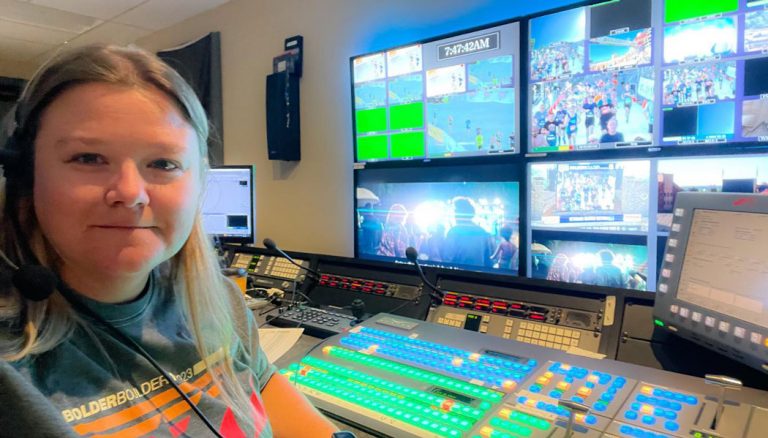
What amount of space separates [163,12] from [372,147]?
6.32 ft

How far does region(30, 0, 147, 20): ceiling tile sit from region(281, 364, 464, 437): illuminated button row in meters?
2.71

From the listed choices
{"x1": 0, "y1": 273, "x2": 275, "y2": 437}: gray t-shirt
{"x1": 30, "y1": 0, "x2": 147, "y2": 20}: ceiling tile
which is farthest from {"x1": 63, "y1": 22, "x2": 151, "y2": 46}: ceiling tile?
{"x1": 0, "y1": 273, "x2": 275, "y2": 437}: gray t-shirt

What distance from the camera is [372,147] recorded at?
→ 1.91 metres

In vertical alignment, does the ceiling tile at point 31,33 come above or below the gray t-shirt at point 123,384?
above

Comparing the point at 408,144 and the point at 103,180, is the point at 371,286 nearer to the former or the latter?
the point at 408,144

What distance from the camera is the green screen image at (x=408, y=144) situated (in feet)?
5.76

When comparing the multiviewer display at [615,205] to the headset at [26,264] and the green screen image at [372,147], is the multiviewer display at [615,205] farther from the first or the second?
the headset at [26,264]

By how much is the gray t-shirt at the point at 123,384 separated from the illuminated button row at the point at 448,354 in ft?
1.21

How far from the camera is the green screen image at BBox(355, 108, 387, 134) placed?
1.86 metres

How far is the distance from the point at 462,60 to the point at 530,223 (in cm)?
60

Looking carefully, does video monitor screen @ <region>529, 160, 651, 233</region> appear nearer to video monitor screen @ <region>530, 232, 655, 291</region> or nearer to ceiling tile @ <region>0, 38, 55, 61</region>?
video monitor screen @ <region>530, 232, 655, 291</region>

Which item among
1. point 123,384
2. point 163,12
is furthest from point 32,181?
point 163,12

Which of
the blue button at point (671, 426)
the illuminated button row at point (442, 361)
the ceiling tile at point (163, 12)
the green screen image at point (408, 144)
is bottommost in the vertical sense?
the blue button at point (671, 426)

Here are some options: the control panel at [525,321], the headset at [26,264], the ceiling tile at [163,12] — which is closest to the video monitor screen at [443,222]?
the control panel at [525,321]
